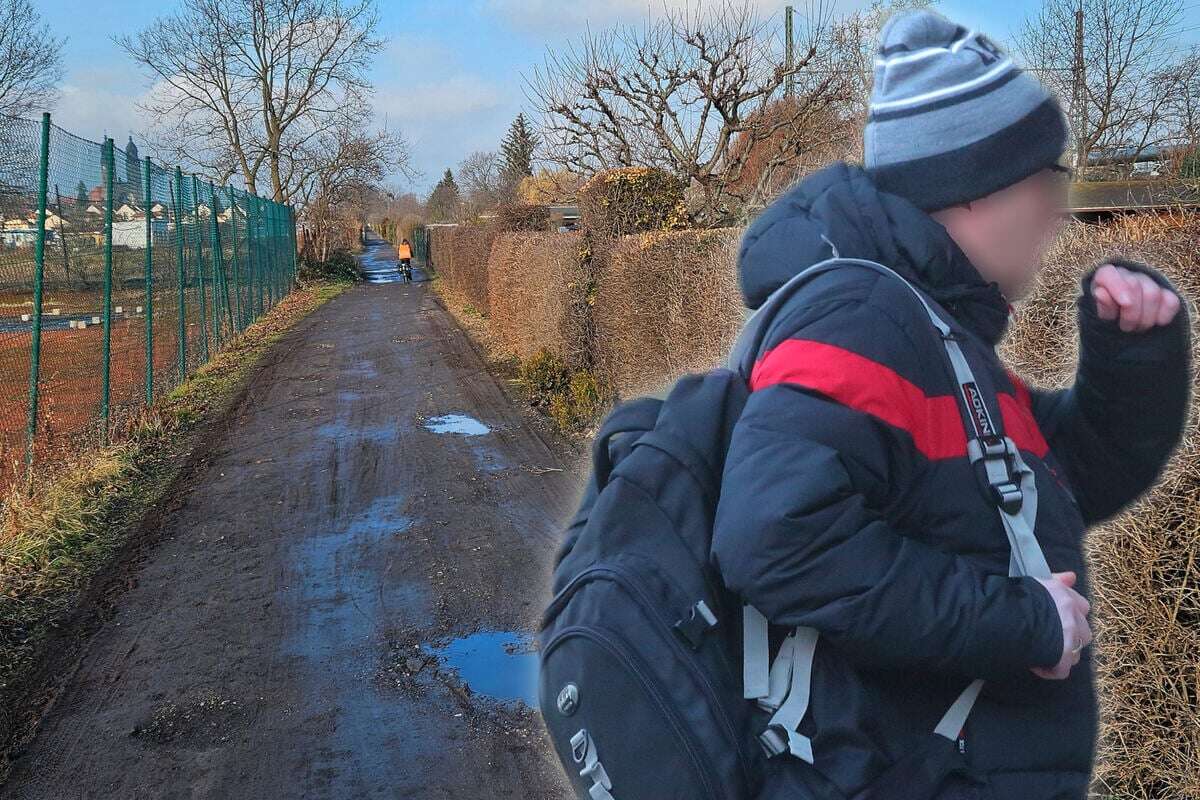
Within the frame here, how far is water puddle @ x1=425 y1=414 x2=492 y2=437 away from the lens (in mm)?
10086

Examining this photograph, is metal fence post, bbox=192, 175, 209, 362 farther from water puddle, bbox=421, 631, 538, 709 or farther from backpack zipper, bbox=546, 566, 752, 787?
backpack zipper, bbox=546, 566, 752, 787

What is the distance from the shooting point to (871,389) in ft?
4.43

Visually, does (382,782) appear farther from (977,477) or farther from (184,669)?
(977,477)

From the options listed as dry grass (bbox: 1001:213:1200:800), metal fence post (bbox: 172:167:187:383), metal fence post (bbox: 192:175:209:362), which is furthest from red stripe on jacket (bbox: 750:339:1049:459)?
metal fence post (bbox: 192:175:209:362)

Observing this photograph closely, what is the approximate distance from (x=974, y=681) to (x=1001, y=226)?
0.65 meters

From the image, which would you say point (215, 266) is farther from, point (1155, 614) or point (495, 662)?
point (1155, 614)

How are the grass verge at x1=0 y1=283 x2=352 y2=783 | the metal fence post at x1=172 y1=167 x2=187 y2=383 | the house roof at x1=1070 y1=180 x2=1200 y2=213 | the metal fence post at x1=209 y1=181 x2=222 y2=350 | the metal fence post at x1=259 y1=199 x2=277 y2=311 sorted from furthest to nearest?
the metal fence post at x1=259 y1=199 x2=277 y2=311, the metal fence post at x1=209 y1=181 x2=222 y2=350, the metal fence post at x1=172 y1=167 x2=187 y2=383, the house roof at x1=1070 y1=180 x2=1200 y2=213, the grass verge at x1=0 y1=283 x2=352 y2=783

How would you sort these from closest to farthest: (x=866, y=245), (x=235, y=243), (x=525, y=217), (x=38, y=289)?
(x=866, y=245) < (x=38, y=289) < (x=525, y=217) < (x=235, y=243)

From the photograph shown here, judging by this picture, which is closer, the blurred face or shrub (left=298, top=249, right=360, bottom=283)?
the blurred face

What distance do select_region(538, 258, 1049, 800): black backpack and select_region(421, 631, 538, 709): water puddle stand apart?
10.4 ft

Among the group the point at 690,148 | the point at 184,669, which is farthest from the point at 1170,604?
the point at 690,148

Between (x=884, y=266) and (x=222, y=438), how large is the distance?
9413 mm

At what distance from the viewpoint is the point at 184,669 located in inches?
189

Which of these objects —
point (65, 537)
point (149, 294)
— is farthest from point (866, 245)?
point (149, 294)
